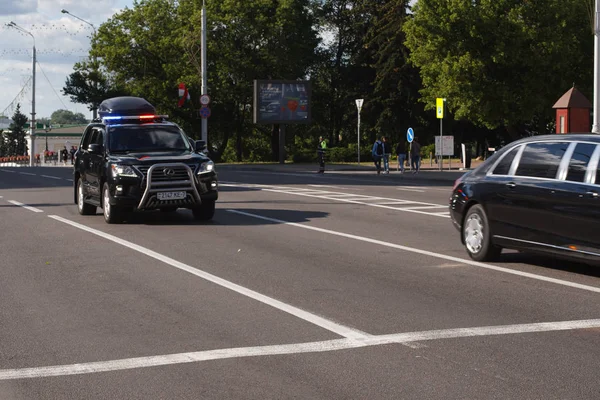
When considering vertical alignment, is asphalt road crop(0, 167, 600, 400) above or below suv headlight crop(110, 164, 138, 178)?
below

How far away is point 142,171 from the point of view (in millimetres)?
17016

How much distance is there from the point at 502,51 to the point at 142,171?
137ft

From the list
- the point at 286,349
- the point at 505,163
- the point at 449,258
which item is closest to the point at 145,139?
the point at 449,258

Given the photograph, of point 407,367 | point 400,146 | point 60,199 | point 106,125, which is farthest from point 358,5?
point 407,367

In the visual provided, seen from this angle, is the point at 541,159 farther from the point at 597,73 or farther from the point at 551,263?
the point at 597,73

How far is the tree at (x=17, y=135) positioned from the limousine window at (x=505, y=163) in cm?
16754

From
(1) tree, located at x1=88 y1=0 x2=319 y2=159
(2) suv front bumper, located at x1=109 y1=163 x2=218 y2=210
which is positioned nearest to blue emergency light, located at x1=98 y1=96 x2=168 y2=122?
(2) suv front bumper, located at x1=109 y1=163 x2=218 y2=210

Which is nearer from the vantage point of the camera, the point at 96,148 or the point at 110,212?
the point at 110,212

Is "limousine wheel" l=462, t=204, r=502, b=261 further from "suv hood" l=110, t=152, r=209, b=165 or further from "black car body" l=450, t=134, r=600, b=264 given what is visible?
"suv hood" l=110, t=152, r=209, b=165

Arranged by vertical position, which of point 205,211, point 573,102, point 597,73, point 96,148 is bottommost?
point 205,211

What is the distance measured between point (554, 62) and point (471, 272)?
48.5 m

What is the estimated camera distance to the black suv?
1689 centimetres

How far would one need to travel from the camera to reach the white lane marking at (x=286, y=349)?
6562mm

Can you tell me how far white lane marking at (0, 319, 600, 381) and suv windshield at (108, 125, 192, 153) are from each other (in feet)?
37.0
